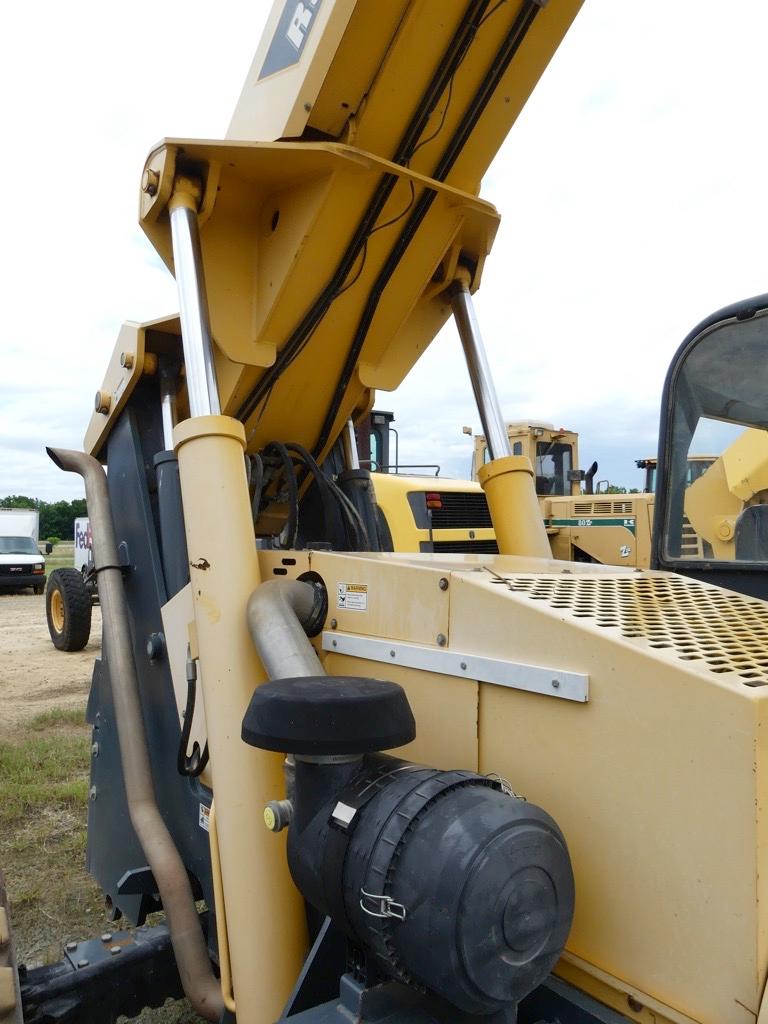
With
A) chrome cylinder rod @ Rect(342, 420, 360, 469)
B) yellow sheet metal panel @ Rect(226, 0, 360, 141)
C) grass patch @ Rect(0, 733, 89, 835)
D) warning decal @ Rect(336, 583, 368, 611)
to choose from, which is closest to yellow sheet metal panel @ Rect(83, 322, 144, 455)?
yellow sheet metal panel @ Rect(226, 0, 360, 141)

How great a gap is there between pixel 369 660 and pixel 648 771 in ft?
2.66

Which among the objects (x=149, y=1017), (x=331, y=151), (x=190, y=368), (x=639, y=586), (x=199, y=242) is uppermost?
(x=331, y=151)

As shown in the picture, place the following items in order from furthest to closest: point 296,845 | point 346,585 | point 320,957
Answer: point 346,585 < point 320,957 < point 296,845

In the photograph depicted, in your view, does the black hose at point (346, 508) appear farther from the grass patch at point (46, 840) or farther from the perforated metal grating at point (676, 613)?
the grass patch at point (46, 840)

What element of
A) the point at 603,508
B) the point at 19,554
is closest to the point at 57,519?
the point at 19,554

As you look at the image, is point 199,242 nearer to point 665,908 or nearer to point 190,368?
point 190,368

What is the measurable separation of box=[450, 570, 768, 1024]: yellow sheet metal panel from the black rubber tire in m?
10.4

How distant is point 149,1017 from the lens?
9.86 ft

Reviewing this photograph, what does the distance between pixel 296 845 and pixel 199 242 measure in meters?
1.71

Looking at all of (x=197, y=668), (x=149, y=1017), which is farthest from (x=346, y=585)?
(x=149, y=1017)

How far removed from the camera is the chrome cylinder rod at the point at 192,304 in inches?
88.3

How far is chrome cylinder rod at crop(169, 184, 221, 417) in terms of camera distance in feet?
7.36

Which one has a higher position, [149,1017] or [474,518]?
[474,518]

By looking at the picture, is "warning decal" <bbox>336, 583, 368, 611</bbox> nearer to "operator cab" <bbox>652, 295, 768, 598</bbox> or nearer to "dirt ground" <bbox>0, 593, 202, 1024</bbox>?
"operator cab" <bbox>652, 295, 768, 598</bbox>
